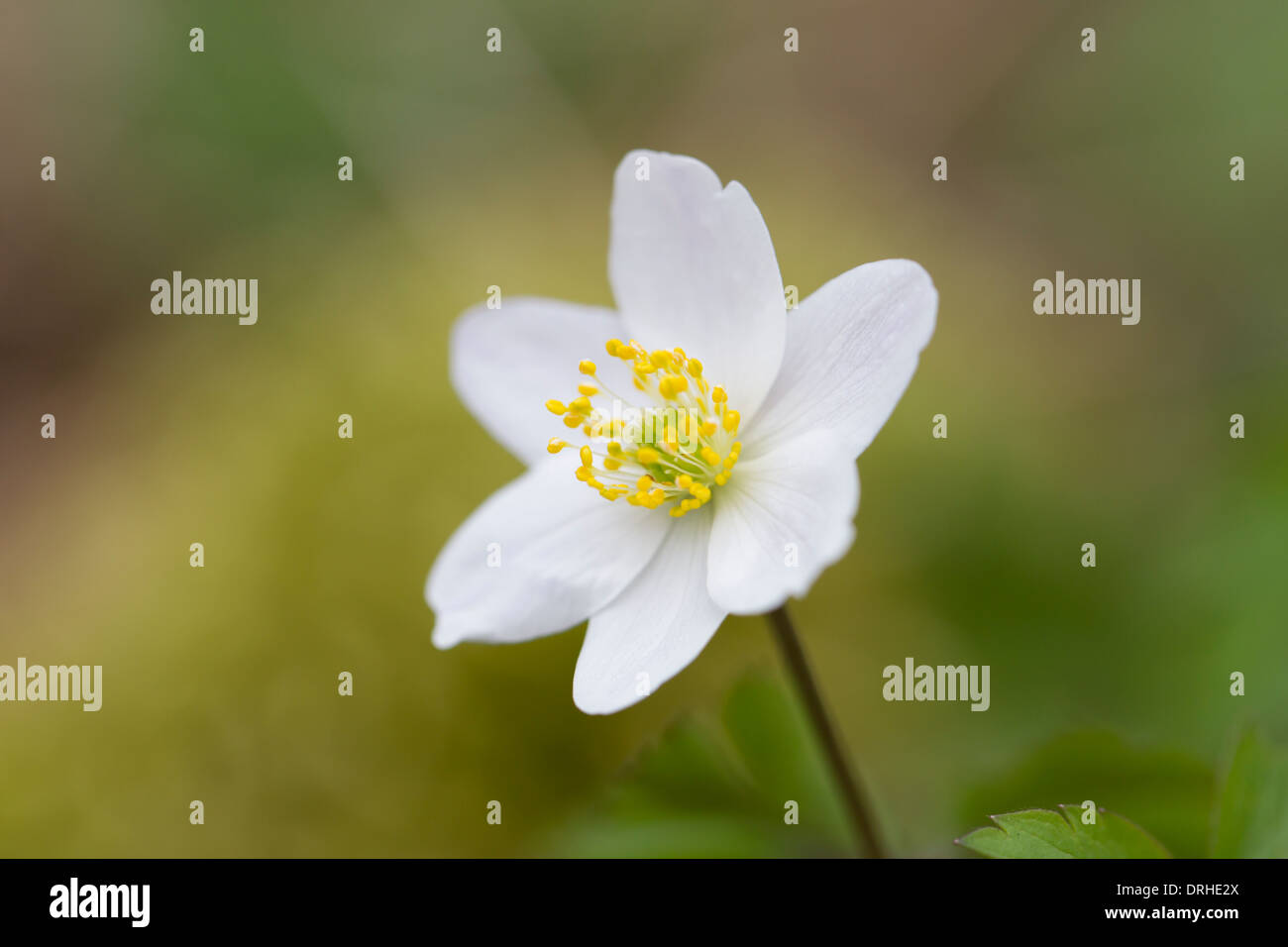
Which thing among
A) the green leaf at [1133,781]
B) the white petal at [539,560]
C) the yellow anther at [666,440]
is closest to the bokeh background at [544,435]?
the green leaf at [1133,781]

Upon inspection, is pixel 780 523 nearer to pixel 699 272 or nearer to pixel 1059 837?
pixel 699 272

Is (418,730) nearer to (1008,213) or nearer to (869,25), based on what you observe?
(1008,213)

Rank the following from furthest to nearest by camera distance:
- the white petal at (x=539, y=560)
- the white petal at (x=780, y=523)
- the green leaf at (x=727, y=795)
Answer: the green leaf at (x=727, y=795) < the white petal at (x=539, y=560) < the white petal at (x=780, y=523)

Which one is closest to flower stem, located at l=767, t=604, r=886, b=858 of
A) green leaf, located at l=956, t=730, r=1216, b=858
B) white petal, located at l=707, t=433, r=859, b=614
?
white petal, located at l=707, t=433, r=859, b=614

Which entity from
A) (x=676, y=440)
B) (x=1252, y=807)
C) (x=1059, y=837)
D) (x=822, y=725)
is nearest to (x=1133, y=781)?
(x=1252, y=807)

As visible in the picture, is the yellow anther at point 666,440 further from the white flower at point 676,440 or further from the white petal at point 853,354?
the white petal at point 853,354
